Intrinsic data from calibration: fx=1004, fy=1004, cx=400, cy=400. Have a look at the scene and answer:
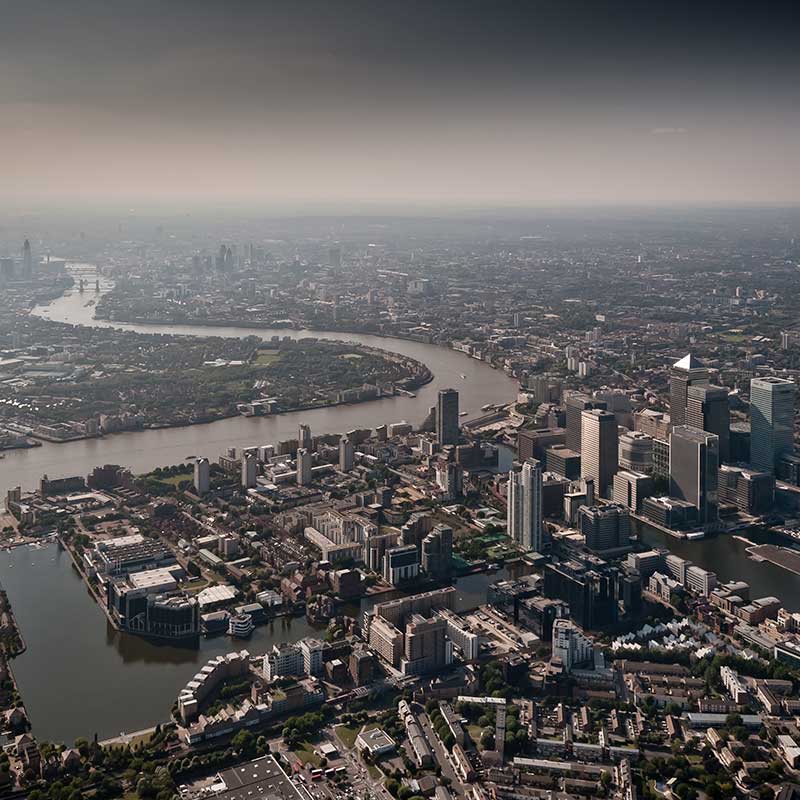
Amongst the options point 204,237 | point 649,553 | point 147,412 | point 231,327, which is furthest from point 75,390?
point 204,237

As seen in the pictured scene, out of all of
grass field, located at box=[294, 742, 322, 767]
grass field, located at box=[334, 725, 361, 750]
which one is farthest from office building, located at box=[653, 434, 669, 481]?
grass field, located at box=[294, 742, 322, 767]

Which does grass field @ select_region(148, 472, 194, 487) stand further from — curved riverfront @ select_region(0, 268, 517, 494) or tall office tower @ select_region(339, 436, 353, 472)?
tall office tower @ select_region(339, 436, 353, 472)

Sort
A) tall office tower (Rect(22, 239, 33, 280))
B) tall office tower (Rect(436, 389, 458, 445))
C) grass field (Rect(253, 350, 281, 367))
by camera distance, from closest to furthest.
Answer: tall office tower (Rect(436, 389, 458, 445)), grass field (Rect(253, 350, 281, 367)), tall office tower (Rect(22, 239, 33, 280))

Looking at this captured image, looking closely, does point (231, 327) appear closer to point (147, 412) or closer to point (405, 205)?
point (147, 412)

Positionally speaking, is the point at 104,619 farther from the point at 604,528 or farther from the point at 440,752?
the point at 604,528

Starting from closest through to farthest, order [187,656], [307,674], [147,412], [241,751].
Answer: [241,751]
[307,674]
[187,656]
[147,412]

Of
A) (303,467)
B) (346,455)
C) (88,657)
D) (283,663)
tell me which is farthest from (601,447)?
(88,657)
